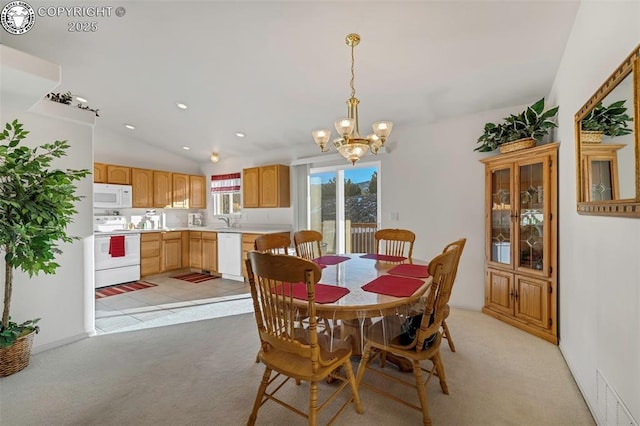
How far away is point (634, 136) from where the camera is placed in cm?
122

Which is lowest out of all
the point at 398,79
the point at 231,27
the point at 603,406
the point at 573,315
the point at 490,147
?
the point at 603,406

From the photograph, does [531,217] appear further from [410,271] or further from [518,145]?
[410,271]

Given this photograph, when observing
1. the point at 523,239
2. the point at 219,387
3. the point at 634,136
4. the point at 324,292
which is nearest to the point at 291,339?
the point at 324,292

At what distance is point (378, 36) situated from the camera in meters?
2.30

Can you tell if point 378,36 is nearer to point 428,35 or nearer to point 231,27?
point 428,35

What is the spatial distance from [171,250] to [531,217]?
569 cm

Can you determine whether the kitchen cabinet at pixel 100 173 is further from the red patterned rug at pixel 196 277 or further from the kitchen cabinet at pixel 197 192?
the red patterned rug at pixel 196 277

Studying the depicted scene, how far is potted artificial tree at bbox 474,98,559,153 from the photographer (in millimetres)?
2656

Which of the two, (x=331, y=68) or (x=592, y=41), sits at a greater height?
(x=331, y=68)

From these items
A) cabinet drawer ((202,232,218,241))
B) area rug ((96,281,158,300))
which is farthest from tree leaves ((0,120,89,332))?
cabinet drawer ((202,232,218,241))

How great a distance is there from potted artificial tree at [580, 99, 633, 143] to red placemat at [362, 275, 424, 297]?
4.09ft

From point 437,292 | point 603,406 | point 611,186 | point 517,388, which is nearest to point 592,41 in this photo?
point 611,186

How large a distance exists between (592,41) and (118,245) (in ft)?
19.7

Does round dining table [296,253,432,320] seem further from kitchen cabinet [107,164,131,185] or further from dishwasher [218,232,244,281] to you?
kitchen cabinet [107,164,131,185]
